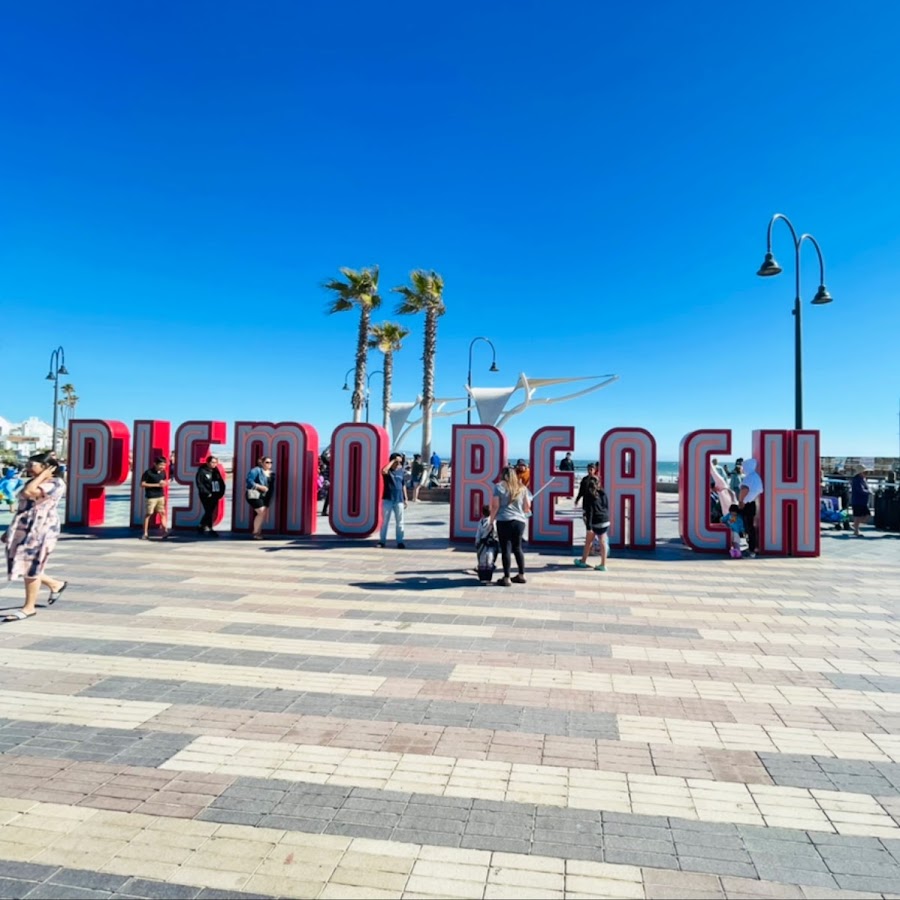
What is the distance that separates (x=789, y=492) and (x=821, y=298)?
7.26 meters

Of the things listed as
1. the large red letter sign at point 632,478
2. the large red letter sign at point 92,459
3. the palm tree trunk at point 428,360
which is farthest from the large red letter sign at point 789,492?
the palm tree trunk at point 428,360

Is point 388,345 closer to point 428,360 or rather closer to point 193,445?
point 428,360

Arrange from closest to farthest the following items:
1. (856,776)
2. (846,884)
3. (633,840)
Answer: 1. (846,884)
2. (633,840)
3. (856,776)

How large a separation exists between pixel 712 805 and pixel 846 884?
746 mm

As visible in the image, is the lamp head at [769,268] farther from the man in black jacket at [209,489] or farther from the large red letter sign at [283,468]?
the man in black jacket at [209,489]

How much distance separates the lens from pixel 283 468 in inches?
570

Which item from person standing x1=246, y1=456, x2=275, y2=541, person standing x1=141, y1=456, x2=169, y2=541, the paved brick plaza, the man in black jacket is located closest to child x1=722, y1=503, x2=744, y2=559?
the paved brick plaza

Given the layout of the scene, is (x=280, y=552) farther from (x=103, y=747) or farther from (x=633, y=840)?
(x=633, y=840)

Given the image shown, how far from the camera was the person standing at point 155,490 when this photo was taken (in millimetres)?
13586

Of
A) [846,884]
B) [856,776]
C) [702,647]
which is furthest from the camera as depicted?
[702,647]

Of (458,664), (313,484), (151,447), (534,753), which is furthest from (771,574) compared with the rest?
(151,447)

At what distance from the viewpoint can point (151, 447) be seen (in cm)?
1491

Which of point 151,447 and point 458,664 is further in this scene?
point 151,447

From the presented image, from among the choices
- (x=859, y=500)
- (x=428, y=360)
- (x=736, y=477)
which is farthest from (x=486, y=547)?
(x=428, y=360)
